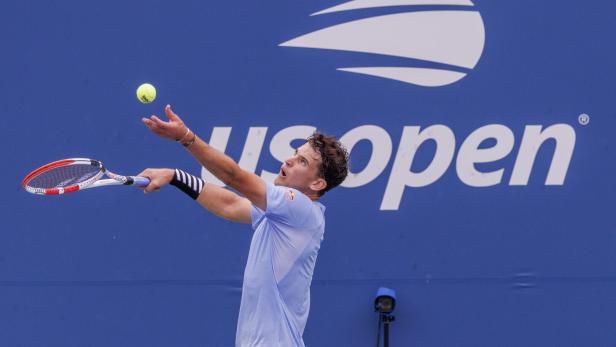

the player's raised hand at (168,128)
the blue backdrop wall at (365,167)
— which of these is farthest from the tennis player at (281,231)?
the blue backdrop wall at (365,167)

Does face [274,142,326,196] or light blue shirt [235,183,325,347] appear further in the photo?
face [274,142,326,196]

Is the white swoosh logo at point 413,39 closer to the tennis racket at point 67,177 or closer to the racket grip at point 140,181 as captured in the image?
the tennis racket at point 67,177

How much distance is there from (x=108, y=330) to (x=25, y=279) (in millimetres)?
546

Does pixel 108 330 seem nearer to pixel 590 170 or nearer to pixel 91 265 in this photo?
pixel 91 265

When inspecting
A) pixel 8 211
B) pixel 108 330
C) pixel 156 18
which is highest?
pixel 156 18

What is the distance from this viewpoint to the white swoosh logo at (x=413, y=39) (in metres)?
5.82

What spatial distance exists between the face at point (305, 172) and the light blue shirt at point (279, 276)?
12cm

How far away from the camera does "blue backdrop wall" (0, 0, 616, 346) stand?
5801mm

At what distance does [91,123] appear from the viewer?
595cm

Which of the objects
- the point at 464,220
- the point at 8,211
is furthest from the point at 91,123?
the point at 464,220

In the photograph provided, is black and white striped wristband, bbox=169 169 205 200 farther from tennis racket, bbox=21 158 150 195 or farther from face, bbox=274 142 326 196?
face, bbox=274 142 326 196

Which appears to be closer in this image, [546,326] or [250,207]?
[250,207]

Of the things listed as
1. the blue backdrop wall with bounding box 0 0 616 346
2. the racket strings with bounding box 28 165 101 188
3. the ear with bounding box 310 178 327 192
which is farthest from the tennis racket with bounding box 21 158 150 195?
the blue backdrop wall with bounding box 0 0 616 346

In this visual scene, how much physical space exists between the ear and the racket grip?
720 mm
